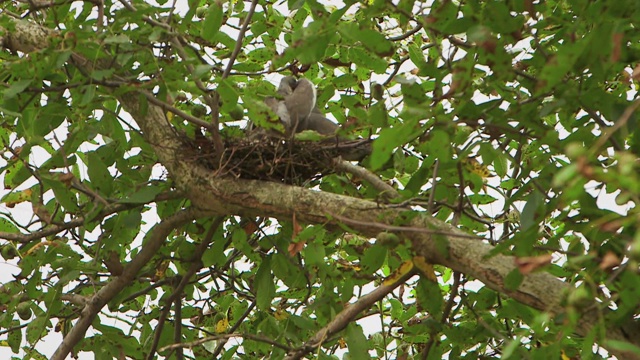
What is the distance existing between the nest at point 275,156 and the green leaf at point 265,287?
15.4 inches

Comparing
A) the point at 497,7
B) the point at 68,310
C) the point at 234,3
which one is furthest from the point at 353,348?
the point at 234,3

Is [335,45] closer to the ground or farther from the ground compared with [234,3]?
closer to the ground

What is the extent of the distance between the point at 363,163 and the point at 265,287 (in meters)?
0.82

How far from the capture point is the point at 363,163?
4.43 meters

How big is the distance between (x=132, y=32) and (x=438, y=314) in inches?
60.4

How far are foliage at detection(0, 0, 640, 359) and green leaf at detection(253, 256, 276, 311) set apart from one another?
0.01 meters

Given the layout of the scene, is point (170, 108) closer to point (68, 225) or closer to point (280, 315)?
point (68, 225)

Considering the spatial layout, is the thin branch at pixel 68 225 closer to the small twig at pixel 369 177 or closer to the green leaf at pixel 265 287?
the green leaf at pixel 265 287

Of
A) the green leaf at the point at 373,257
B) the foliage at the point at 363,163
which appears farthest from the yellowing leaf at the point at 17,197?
the green leaf at the point at 373,257

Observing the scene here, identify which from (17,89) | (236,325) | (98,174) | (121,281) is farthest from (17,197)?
(236,325)

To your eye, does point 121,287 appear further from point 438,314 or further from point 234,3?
point 234,3

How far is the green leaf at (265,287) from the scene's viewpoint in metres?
3.95

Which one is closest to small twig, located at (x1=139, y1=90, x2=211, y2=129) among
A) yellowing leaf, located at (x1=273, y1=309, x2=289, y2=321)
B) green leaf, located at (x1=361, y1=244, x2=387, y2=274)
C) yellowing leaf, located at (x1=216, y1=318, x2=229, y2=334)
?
green leaf, located at (x1=361, y1=244, x2=387, y2=274)

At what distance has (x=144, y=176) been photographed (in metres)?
4.33
